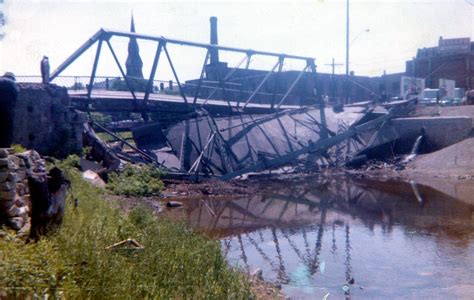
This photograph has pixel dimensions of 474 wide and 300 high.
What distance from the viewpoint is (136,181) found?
50.1 feet

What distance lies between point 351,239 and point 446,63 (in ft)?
132

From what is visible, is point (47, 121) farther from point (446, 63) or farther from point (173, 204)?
point (446, 63)

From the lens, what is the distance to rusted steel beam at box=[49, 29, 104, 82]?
1752 centimetres

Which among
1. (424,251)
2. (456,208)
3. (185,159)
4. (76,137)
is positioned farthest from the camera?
(185,159)

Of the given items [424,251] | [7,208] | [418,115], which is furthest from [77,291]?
[418,115]

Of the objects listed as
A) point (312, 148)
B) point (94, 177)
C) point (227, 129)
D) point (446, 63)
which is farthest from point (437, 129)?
point (446, 63)

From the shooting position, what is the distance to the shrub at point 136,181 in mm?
14461

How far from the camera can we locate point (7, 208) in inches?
216

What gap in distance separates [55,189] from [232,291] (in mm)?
2387

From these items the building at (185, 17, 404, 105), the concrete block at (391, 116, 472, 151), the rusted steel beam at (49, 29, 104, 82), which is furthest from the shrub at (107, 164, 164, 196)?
the concrete block at (391, 116, 472, 151)

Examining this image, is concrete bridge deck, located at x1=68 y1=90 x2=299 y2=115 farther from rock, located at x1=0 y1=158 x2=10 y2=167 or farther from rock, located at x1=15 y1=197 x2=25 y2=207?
rock, located at x1=0 y1=158 x2=10 y2=167

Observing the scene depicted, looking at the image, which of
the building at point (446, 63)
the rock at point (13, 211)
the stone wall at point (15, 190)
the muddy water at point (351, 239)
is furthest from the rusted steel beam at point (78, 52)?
the building at point (446, 63)

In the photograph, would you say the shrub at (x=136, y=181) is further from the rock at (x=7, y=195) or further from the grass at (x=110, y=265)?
the rock at (x=7, y=195)

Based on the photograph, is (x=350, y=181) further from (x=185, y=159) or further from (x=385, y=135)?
(x=185, y=159)
